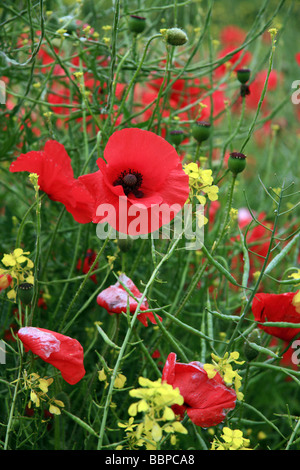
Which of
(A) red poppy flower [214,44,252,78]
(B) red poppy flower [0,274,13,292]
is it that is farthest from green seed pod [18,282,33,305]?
(A) red poppy flower [214,44,252,78]

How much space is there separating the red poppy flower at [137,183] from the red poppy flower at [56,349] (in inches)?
4.9

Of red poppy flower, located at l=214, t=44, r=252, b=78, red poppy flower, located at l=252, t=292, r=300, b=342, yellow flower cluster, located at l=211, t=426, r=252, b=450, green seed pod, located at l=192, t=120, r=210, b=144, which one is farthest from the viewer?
red poppy flower, located at l=214, t=44, r=252, b=78

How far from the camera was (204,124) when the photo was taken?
751 millimetres

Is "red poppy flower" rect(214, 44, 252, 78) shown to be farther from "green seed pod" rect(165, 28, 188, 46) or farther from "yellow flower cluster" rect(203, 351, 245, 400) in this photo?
"yellow flower cluster" rect(203, 351, 245, 400)

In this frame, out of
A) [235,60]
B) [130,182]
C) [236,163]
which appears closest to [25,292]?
[130,182]

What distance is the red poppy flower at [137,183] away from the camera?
2.00 ft

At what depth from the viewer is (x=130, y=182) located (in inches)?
26.5

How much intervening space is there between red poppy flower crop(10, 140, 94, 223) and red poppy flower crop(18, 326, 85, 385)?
0.15 meters

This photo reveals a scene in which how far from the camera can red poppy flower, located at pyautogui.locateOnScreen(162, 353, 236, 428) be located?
55cm

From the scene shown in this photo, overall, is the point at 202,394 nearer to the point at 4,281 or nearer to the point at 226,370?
the point at 226,370

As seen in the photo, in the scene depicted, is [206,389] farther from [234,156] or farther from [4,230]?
[4,230]

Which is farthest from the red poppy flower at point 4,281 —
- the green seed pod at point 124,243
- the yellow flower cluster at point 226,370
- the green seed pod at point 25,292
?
the yellow flower cluster at point 226,370

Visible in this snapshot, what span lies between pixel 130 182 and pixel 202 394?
250mm
